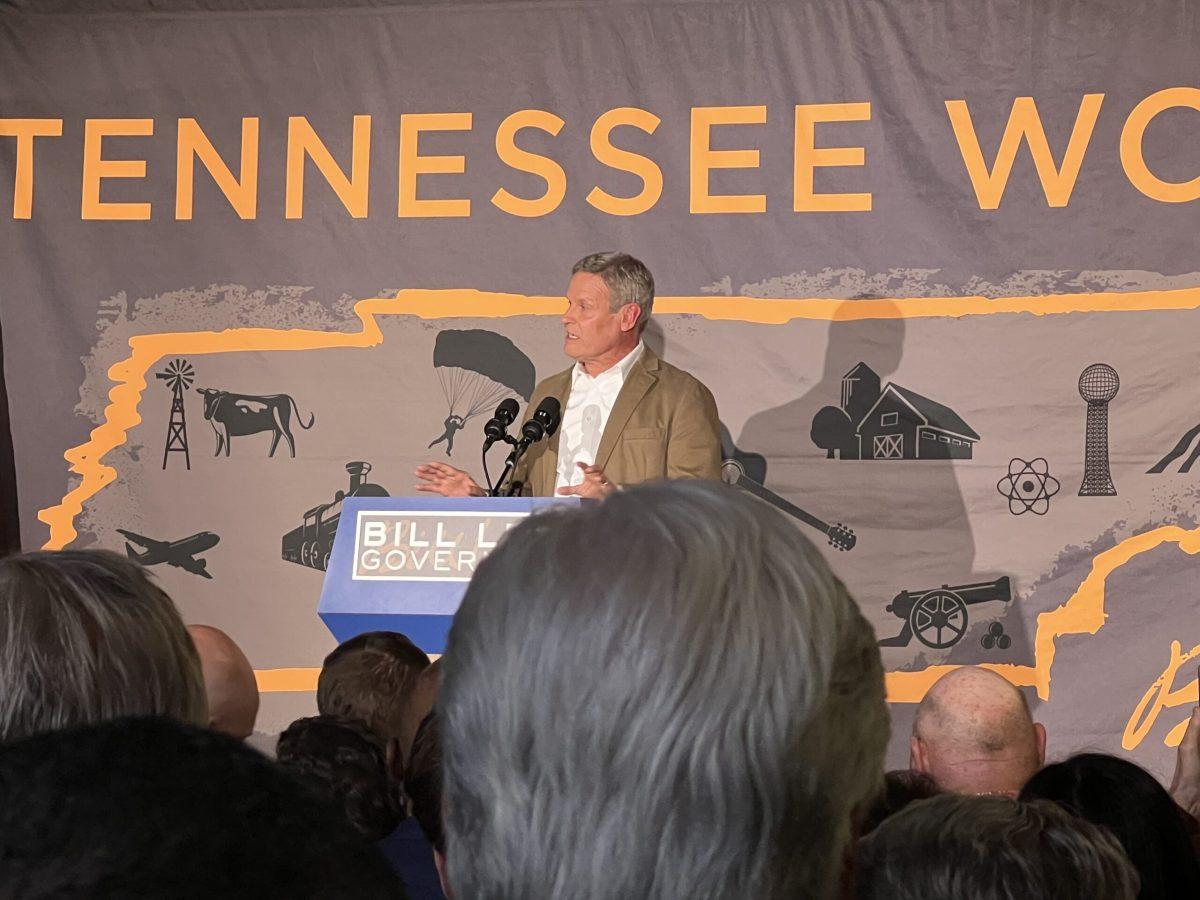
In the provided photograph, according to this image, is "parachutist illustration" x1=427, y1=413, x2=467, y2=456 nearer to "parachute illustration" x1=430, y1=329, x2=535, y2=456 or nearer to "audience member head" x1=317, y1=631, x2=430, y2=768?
"parachute illustration" x1=430, y1=329, x2=535, y2=456

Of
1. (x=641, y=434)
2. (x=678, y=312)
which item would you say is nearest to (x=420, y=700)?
(x=641, y=434)

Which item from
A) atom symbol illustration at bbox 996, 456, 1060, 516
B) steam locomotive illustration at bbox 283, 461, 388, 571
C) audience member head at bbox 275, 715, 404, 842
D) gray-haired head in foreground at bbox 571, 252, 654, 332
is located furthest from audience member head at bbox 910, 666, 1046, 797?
steam locomotive illustration at bbox 283, 461, 388, 571

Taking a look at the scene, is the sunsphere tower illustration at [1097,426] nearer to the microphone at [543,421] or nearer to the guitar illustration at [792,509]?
the guitar illustration at [792,509]

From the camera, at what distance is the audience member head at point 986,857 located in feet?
4.08

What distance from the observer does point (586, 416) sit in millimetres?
4227

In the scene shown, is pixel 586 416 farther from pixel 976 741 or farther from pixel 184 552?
pixel 184 552

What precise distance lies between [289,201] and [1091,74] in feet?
9.77

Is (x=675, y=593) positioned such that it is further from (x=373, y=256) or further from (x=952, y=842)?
(x=373, y=256)

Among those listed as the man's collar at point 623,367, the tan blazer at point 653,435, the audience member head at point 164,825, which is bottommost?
the audience member head at point 164,825

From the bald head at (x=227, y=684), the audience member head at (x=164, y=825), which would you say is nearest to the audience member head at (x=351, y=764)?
the bald head at (x=227, y=684)

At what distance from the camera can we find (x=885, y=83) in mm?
5199

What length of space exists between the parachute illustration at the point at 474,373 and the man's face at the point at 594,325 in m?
1.10

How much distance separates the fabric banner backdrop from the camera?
5.02 m

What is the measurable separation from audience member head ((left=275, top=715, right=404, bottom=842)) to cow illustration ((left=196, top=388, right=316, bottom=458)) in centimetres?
335
